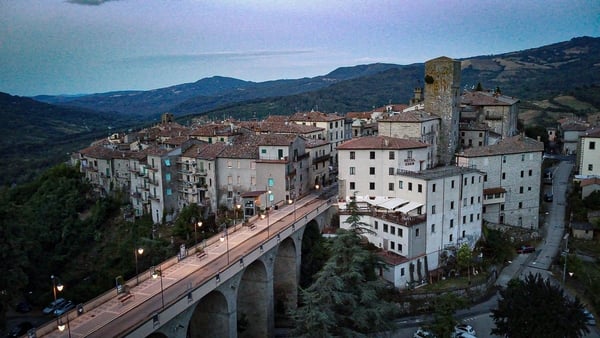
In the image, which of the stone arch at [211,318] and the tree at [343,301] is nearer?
the tree at [343,301]

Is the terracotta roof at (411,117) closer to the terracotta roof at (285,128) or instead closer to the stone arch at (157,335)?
the terracotta roof at (285,128)

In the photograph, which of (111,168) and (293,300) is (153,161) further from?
(293,300)

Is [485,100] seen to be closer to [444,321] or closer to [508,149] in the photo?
[508,149]

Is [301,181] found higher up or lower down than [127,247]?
higher up

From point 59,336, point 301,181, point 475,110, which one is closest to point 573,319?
point 59,336

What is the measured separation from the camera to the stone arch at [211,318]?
33875 millimetres

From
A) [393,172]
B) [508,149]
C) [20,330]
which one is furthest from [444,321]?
[20,330]

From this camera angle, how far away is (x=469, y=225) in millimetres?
51000

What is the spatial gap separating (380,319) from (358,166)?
2295 centimetres

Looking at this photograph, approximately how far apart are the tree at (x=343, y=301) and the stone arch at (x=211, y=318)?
517 cm

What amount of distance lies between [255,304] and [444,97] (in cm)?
3938

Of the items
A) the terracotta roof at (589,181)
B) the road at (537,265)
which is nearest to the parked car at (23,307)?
the road at (537,265)

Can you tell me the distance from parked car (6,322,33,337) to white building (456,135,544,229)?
49.9 m

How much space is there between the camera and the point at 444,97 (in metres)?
65.4
